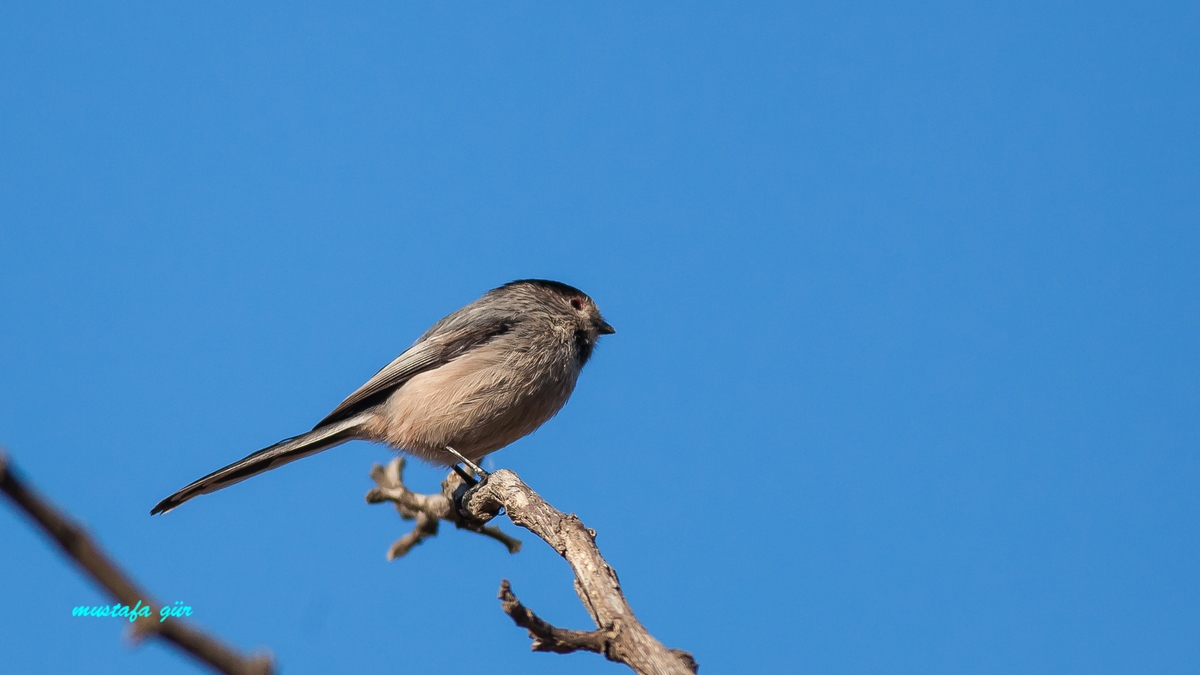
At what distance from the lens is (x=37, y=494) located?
978mm

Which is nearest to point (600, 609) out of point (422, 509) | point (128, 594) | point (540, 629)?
point (540, 629)

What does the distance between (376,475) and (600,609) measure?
127 inches

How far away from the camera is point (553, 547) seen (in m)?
5.34

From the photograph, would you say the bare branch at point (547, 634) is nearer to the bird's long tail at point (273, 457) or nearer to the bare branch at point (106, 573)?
the bare branch at point (106, 573)

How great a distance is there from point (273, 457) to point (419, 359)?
150 centimetres

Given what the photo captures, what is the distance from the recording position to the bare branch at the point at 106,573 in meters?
0.96

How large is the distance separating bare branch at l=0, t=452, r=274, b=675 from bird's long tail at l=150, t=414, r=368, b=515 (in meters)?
5.99

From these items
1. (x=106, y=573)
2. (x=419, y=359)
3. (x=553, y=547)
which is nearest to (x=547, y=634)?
(x=553, y=547)

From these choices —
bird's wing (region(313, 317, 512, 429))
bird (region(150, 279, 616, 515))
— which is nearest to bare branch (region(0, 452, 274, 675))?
bird (region(150, 279, 616, 515))

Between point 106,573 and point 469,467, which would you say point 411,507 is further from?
point 106,573

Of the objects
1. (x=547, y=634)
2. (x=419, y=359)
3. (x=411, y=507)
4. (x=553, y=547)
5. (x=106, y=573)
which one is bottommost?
(x=106, y=573)

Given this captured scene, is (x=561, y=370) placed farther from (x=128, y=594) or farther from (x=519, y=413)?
(x=128, y=594)

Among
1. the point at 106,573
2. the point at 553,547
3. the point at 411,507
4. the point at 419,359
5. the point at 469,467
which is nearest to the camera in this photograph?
the point at 106,573

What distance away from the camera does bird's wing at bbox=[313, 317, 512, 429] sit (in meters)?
7.98
